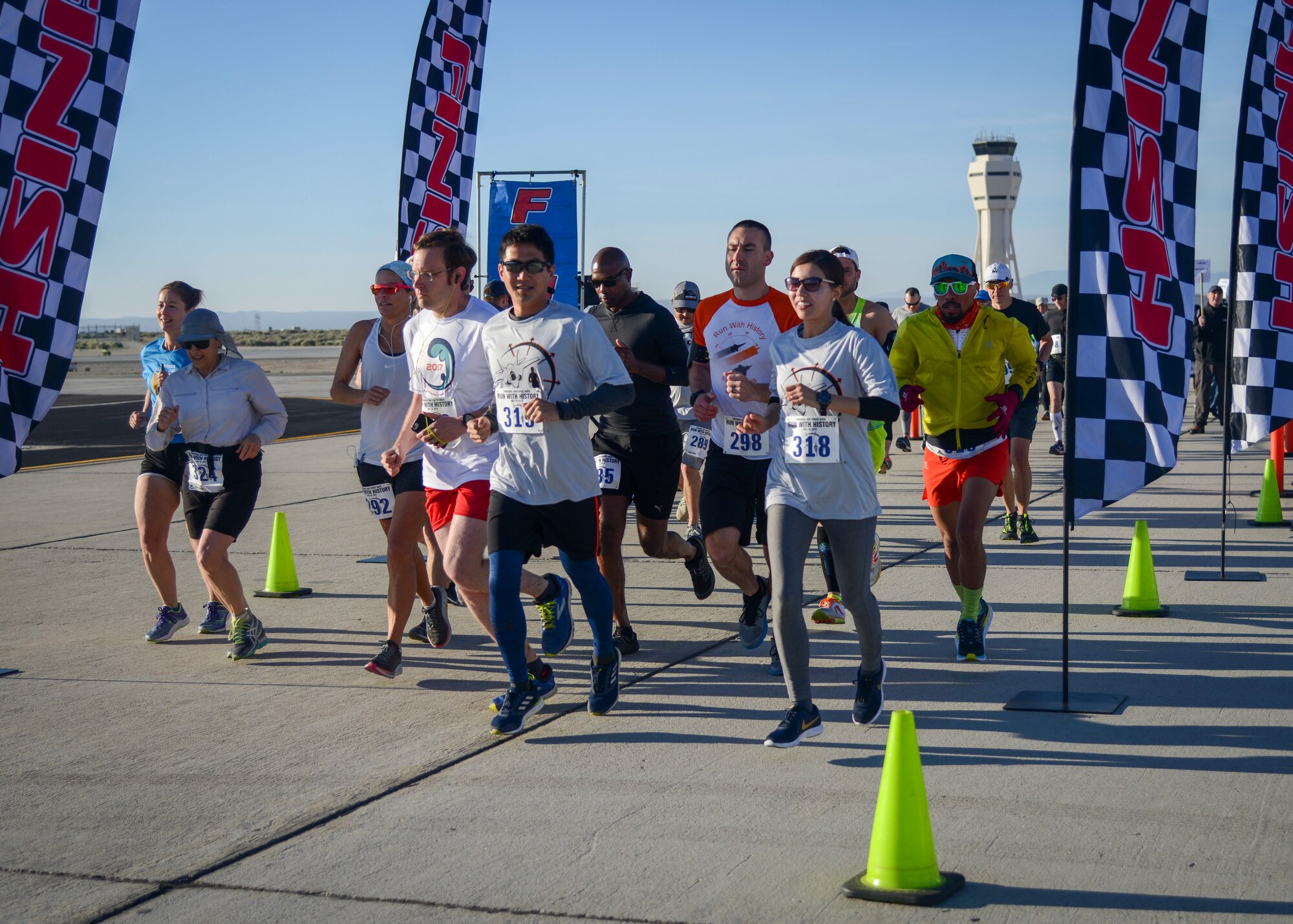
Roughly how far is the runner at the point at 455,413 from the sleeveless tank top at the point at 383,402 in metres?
0.57

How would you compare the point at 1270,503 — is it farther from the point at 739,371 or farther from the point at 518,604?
the point at 518,604

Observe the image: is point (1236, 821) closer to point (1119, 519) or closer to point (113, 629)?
point (113, 629)

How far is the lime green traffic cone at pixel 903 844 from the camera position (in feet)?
11.7

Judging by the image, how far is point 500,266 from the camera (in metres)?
5.46

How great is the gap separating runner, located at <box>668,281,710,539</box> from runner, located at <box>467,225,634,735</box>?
8.38ft

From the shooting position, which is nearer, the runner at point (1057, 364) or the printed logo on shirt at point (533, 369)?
the printed logo on shirt at point (533, 369)

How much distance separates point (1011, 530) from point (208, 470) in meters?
6.09

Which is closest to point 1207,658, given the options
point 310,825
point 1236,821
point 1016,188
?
point 1236,821

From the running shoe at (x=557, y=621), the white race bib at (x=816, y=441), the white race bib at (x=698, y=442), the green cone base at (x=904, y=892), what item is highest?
the white race bib at (x=816, y=441)

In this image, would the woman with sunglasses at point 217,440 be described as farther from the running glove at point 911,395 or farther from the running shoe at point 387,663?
the running glove at point 911,395

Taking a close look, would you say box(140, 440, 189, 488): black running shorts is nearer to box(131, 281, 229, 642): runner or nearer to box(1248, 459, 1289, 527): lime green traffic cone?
box(131, 281, 229, 642): runner

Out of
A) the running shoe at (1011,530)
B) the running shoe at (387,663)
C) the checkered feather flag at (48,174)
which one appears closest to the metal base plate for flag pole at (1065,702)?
the running shoe at (387,663)

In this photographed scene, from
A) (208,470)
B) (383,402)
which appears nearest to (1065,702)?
(383,402)

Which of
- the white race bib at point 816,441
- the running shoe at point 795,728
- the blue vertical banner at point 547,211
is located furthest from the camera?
the blue vertical banner at point 547,211
